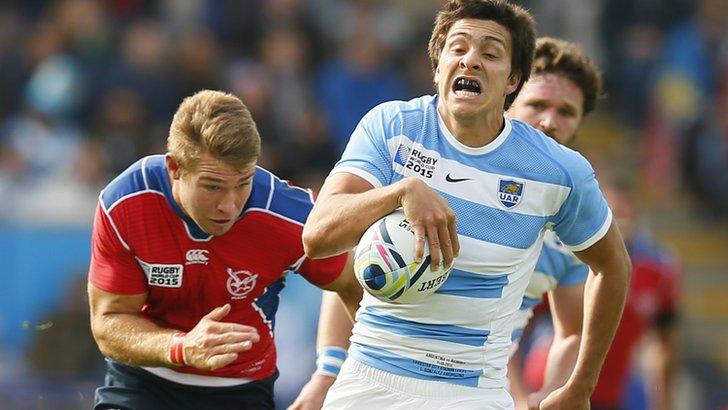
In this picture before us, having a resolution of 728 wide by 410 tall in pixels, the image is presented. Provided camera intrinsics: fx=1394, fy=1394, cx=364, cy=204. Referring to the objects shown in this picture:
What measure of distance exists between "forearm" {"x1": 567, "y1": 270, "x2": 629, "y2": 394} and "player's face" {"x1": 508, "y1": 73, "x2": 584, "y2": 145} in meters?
1.16

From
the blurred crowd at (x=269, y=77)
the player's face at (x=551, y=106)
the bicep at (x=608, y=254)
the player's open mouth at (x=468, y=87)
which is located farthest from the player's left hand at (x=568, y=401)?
the blurred crowd at (x=269, y=77)

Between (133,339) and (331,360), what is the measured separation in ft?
3.02

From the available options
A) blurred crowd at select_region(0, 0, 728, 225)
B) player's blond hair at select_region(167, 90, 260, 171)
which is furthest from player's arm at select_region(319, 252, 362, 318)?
blurred crowd at select_region(0, 0, 728, 225)

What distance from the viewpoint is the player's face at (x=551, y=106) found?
656 centimetres

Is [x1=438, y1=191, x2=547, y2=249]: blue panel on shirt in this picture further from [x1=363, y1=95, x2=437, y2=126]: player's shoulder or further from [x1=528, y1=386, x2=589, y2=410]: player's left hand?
[x1=528, y1=386, x2=589, y2=410]: player's left hand

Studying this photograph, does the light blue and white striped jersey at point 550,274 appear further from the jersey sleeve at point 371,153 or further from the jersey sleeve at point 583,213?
the jersey sleeve at point 371,153

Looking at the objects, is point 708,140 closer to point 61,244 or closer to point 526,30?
point 61,244

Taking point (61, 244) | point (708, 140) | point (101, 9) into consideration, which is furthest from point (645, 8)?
point (61, 244)

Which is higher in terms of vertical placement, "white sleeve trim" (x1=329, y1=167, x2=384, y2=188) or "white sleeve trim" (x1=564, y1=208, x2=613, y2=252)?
"white sleeve trim" (x1=329, y1=167, x2=384, y2=188)

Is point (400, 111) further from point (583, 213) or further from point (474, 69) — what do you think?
point (583, 213)

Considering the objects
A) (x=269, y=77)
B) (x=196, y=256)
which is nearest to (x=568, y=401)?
(x=196, y=256)

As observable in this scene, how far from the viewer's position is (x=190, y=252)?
583 cm

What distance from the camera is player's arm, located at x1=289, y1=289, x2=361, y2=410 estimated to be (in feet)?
19.5

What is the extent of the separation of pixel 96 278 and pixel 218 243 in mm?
523
